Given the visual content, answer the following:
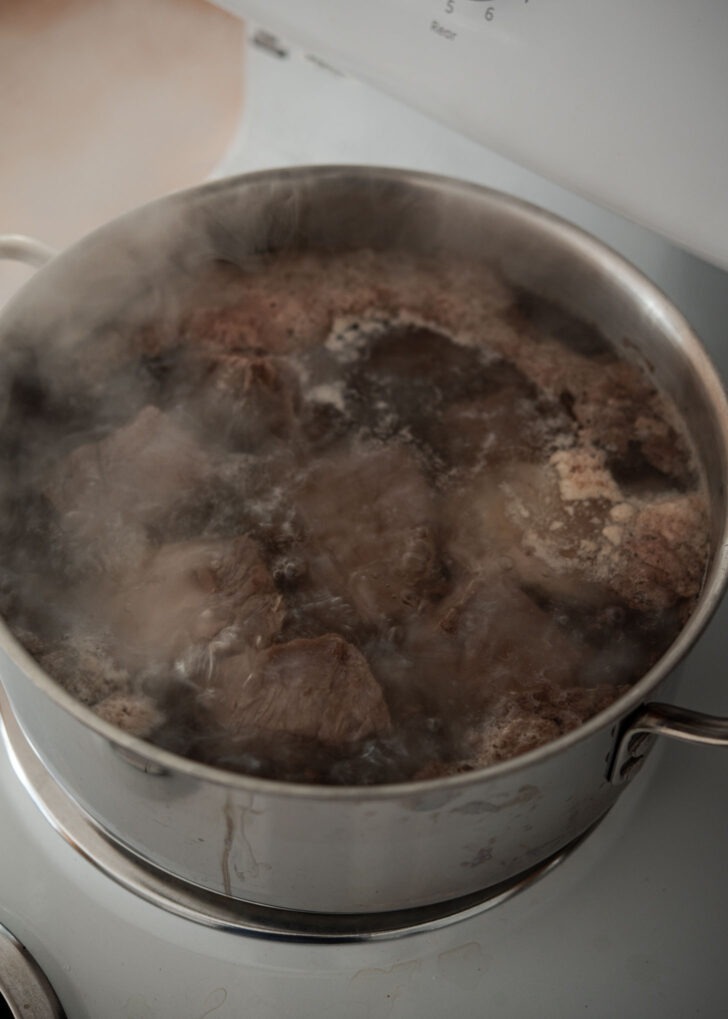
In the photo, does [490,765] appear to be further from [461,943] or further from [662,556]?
[662,556]

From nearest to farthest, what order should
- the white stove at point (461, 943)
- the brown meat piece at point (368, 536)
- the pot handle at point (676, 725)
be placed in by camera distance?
the pot handle at point (676, 725) < the white stove at point (461, 943) < the brown meat piece at point (368, 536)

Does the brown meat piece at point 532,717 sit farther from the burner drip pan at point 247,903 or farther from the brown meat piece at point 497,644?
the burner drip pan at point 247,903

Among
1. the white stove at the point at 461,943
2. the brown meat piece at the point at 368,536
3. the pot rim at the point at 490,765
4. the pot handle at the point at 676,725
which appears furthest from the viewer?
the brown meat piece at the point at 368,536

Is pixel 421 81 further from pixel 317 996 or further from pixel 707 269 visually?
pixel 317 996

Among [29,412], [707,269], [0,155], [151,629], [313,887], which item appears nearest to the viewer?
[313,887]

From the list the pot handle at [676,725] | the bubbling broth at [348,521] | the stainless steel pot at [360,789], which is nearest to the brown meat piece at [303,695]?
the bubbling broth at [348,521]

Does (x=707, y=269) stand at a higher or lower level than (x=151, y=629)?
higher

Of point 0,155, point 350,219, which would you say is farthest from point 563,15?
point 0,155

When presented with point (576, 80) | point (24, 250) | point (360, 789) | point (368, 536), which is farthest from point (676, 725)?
point (24, 250)
